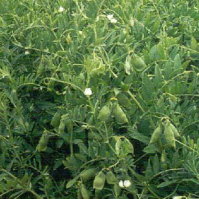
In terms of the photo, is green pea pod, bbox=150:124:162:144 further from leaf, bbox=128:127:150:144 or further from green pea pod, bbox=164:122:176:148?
leaf, bbox=128:127:150:144

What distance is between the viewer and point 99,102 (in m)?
2.07

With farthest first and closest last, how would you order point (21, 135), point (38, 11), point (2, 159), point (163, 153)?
point (38, 11)
point (21, 135)
point (2, 159)
point (163, 153)

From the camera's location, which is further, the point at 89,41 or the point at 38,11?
the point at 38,11

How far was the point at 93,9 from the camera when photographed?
2844 millimetres

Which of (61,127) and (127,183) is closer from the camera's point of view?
(127,183)

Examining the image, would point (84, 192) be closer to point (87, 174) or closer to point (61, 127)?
point (87, 174)

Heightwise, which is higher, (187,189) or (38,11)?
(38,11)

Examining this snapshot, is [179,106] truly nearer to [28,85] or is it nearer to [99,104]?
[99,104]

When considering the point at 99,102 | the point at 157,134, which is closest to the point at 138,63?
the point at 99,102

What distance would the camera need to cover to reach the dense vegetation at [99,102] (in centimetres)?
197

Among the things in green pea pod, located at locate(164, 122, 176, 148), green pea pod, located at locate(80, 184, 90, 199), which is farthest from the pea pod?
green pea pod, located at locate(164, 122, 176, 148)

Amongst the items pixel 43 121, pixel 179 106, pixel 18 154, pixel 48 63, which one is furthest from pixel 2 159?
pixel 179 106

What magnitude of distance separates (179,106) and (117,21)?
0.90m

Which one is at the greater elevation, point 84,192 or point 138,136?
point 138,136
